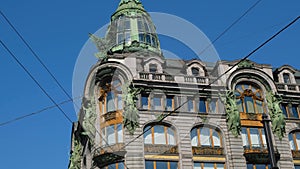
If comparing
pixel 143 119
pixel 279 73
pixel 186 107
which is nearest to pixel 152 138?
pixel 143 119

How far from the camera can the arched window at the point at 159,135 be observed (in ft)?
124

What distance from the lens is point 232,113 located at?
Answer: 3959cm

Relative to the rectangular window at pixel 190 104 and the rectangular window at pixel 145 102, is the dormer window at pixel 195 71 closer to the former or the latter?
the rectangular window at pixel 190 104

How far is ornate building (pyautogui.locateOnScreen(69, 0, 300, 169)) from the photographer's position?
3731 centimetres

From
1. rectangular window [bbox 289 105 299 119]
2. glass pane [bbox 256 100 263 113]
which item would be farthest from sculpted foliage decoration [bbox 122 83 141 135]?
rectangular window [bbox 289 105 299 119]

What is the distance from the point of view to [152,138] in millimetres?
37750

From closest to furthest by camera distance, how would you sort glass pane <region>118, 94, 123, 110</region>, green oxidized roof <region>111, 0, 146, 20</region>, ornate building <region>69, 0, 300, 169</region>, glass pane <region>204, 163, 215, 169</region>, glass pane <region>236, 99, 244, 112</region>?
ornate building <region>69, 0, 300, 169</region>
glass pane <region>204, 163, 215, 169</region>
glass pane <region>118, 94, 123, 110</region>
glass pane <region>236, 99, 244, 112</region>
green oxidized roof <region>111, 0, 146, 20</region>

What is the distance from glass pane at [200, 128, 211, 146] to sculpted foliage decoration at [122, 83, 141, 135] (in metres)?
5.41

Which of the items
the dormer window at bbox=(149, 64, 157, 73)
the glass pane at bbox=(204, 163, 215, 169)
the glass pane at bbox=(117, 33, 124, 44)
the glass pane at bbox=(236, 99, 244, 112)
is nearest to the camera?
the glass pane at bbox=(204, 163, 215, 169)

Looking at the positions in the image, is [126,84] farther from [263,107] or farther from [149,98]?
[263,107]

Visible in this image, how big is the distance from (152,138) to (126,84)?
4790 millimetres

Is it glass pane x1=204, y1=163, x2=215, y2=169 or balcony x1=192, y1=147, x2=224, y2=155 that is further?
balcony x1=192, y1=147, x2=224, y2=155

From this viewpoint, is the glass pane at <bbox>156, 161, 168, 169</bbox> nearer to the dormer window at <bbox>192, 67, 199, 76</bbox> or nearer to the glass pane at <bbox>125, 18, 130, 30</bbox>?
the dormer window at <bbox>192, 67, 199, 76</bbox>

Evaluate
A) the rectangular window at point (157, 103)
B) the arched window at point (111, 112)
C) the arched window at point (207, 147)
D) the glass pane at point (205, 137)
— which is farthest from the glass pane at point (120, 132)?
the glass pane at point (205, 137)
